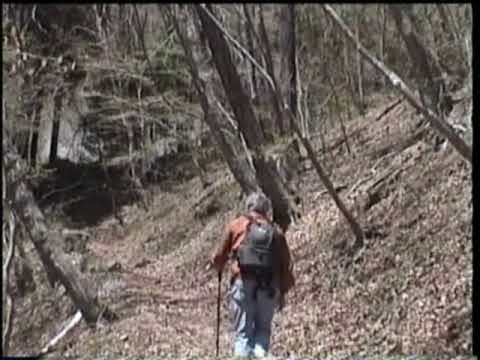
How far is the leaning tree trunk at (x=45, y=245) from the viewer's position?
1398 cm

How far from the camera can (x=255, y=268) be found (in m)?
7.47

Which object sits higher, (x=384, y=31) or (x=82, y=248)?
(x=384, y=31)

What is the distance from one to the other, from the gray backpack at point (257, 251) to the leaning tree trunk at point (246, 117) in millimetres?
8796

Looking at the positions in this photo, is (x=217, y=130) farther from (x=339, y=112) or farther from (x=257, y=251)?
(x=257, y=251)

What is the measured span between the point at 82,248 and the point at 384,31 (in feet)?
24.4

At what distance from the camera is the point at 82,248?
20.3 m

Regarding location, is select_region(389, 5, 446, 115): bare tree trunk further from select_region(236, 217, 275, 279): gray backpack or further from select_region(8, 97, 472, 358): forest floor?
select_region(236, 217, 275, 279): gray backpack

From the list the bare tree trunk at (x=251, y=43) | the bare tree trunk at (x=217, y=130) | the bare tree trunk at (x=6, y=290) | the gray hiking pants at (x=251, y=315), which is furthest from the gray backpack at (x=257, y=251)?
the bare tree trunk at (x=251, y=43)

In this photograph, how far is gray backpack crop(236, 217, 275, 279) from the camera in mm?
7406

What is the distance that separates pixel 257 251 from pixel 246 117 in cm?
945

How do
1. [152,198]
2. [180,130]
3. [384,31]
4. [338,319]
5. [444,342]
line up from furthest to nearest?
[152,198] < [180,130] < [384,31] < [338,319] < [444,342]

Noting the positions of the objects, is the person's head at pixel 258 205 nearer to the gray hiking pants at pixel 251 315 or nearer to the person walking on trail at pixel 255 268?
the person walking on trail at pixel 255 268

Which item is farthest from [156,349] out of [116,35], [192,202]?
[192,202]

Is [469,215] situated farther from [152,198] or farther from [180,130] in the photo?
[152,198]
